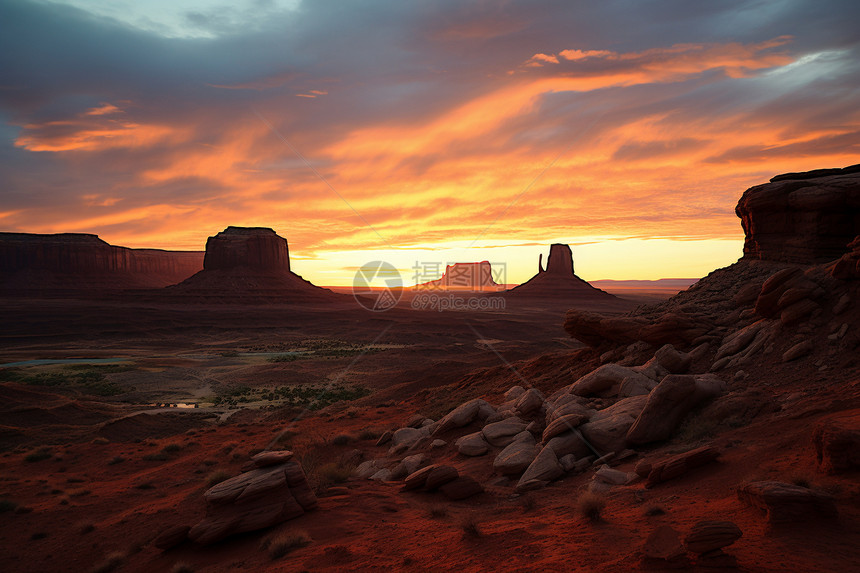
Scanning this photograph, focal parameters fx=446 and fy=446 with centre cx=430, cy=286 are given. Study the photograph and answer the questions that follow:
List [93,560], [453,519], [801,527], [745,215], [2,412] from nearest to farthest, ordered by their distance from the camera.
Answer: [801,527] → [453,519] → [93,560] → [745,215] → [2,412]

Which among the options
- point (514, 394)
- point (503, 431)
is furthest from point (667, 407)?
point (514, 394)

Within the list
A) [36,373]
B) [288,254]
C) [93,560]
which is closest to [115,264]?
[288,254]

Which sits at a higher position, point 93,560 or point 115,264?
point 115,264

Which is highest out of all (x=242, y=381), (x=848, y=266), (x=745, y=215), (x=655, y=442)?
(x=745, y=215)

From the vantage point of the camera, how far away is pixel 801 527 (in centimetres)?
562

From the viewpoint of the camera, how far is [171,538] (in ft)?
29.4

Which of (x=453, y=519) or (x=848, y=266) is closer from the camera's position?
(x=453, y=519)

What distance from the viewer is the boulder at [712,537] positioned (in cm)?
507

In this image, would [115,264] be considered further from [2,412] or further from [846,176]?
[846,176]

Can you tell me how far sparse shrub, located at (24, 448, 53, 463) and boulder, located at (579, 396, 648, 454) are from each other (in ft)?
64.6

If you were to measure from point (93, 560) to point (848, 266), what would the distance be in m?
19.7

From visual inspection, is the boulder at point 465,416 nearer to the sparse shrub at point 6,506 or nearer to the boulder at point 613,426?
the boulder at point 613,426

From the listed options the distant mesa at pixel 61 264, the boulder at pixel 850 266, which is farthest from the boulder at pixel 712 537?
the distant mesa at pixel 61 264

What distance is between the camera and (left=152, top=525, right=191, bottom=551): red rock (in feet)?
29.4
